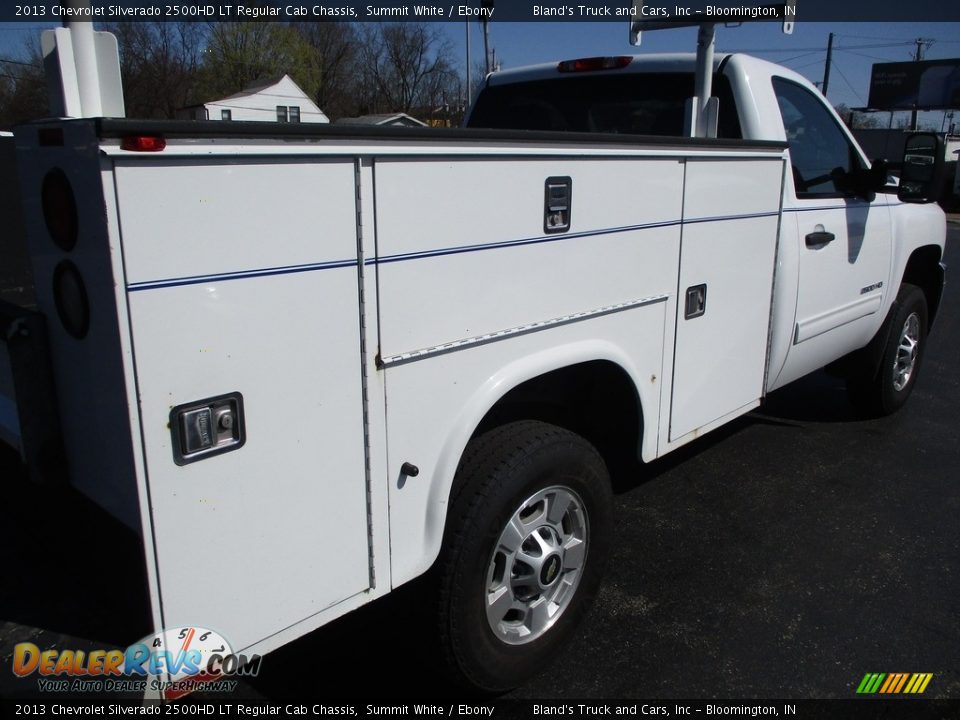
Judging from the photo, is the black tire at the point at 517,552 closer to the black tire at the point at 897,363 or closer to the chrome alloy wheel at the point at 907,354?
the black tire at the point at 897,363

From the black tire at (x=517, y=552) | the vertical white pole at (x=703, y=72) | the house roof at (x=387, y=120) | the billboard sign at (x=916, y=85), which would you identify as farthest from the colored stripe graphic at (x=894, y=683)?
the billboard sign at (x=916, y=85)

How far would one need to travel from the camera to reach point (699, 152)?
9.59 ft

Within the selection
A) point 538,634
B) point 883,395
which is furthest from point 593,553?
point 883,395

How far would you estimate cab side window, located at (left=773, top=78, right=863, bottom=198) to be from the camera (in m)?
3.84

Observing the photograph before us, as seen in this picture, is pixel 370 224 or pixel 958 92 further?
pixel 958 92

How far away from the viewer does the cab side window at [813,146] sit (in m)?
3.84

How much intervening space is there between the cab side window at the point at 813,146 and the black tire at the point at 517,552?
2.04 meters

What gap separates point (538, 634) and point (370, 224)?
5.09 feet

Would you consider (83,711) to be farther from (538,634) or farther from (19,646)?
(538,634)

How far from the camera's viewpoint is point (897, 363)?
5305mm

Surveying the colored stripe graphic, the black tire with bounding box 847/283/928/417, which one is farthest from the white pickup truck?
the black tire with bounding box 847/283/928/417

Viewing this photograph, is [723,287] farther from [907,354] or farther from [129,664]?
[907,354]

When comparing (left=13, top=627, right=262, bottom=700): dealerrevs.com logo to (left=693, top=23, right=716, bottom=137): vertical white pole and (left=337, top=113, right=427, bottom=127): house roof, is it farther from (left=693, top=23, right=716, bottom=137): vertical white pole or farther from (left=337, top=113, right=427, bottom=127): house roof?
(left=693, top=23, right=716, bottom=137): vertical white pole

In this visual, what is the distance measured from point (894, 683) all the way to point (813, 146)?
2612 millimetres
